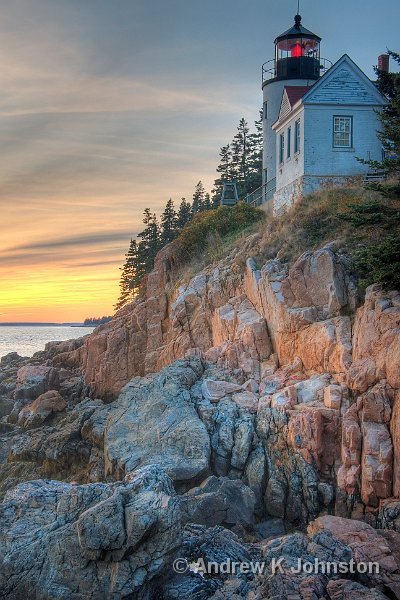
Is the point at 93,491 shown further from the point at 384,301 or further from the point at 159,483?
the point at 384,301

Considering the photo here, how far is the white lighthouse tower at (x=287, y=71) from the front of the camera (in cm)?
3606

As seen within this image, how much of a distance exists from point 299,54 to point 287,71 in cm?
121

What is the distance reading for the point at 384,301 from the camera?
17.2 m

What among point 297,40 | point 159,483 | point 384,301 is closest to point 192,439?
point 159,483

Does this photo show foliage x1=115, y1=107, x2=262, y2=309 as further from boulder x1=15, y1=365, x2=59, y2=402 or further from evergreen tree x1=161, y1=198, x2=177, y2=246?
boulder x1=15, y1=365, x2=59, y2=402

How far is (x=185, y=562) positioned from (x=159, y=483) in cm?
161

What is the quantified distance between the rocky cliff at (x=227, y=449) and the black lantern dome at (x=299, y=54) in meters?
14.5

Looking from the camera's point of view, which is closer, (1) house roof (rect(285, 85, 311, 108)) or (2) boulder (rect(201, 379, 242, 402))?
(2) boulder (rect(201, 379, 242, 402))

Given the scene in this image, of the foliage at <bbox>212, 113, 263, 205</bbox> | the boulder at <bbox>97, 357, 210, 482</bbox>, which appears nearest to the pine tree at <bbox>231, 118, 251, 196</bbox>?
the foliage at <bbox>212, 113, 263, 205</bbox>

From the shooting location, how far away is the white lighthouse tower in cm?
3606

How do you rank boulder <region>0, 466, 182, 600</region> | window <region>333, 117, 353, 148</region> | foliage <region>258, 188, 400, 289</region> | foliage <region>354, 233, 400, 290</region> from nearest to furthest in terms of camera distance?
boulder <region>0, 466, 182, 600</region>, foliage <region>354, 233, 400, 290</region>, foliage <region>258, 188, 400, 289</region>, window <region>333, 117, 353, 148</region>

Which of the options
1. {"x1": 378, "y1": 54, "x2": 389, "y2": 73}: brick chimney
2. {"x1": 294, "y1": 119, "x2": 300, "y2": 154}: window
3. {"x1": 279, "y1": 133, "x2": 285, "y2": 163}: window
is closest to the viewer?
{"x1": 294, "y1": 119, "x2": 300, "y2": 154}: window

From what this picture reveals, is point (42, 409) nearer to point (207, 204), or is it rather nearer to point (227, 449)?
point (227, 449)

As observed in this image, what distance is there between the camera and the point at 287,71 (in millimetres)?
36531
